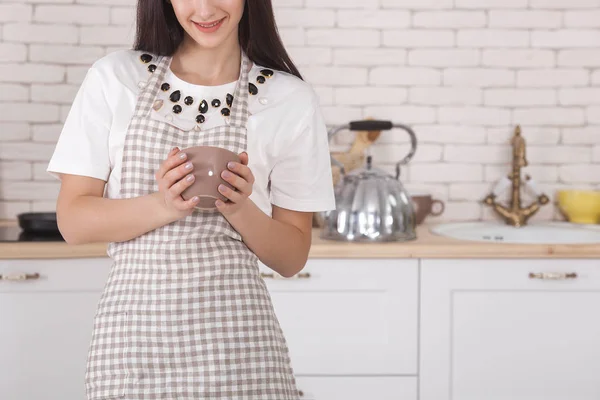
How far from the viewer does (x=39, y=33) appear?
2.81m

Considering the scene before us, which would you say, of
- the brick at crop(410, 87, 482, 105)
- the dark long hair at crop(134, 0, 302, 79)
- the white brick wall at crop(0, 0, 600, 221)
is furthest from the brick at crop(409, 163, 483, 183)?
the dark long hair at crop(134, 0, 302, 79)

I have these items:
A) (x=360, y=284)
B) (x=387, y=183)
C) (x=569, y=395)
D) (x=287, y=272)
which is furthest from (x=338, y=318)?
(x=287, y=272)

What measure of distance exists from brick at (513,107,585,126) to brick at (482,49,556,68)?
170mm

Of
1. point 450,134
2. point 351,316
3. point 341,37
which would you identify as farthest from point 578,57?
point 351,316

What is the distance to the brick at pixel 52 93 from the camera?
2822 mm

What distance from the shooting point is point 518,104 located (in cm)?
289

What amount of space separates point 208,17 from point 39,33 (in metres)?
1.78

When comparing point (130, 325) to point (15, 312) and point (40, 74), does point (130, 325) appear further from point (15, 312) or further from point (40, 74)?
point (40, 74)

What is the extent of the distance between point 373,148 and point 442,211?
1.16 feet

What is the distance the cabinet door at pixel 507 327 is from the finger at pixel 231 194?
4.11 feet

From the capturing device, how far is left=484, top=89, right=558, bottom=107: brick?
2881 millimetres

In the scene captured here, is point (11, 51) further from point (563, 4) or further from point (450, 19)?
point (563, 4)

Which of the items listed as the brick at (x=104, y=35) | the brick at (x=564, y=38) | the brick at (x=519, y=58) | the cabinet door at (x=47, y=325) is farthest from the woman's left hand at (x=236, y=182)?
the brick at (x=564, y=38)

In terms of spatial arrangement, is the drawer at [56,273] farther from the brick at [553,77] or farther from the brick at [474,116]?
the brick at [553,77]
